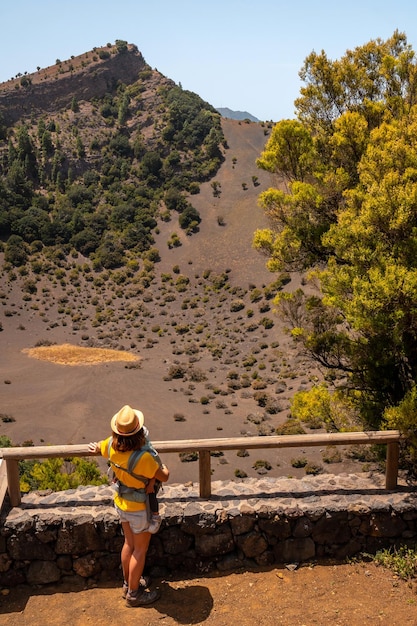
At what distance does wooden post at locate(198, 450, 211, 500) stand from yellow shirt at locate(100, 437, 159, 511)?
1.11 metres

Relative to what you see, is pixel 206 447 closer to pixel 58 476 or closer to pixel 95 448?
pixel 95 448

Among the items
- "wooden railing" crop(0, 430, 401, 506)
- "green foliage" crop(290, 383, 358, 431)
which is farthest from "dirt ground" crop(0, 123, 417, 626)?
"green foliage" crop(290, 383, 358, 431)

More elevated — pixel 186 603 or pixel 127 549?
pixel 127 549

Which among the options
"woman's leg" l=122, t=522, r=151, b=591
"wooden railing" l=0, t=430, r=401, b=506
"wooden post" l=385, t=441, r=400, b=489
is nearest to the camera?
"woman's leg" l=122, t=522, r=151, b=591

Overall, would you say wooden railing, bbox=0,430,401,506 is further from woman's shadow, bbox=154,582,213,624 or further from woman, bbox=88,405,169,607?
woman's shadow, bbox=154,582,213,624

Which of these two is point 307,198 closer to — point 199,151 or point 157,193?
point 157,193

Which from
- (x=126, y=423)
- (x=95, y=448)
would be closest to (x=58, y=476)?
(x=95, y=448)

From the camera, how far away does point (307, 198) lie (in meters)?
9.57

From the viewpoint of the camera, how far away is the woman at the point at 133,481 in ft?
15.7

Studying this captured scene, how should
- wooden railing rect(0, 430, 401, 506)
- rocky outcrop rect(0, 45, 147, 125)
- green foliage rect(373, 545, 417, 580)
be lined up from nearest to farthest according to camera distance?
1. green foliage rect(373, 545, 417, 580)
2. wooden railing rect(0, 430, 401, 506)
3. rocky outcrop rect(0, 45, 147, 125)

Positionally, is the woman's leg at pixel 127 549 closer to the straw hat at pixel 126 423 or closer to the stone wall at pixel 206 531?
the stone wall at pixel 206 531

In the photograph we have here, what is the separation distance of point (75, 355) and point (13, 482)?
40216 millimetres

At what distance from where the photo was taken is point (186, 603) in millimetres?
A: 5316

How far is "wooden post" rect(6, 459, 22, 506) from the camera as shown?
18.9ft
